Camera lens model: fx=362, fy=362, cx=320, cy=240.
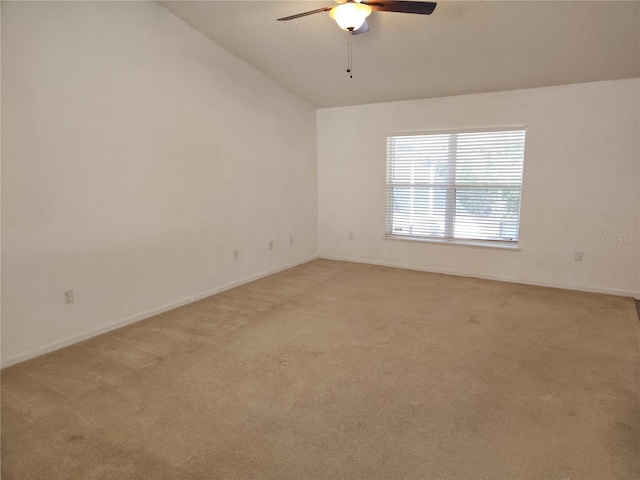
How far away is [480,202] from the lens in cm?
475

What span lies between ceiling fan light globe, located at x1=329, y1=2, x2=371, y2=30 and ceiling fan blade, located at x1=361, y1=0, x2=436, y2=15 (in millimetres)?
47

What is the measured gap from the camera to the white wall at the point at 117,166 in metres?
2.60

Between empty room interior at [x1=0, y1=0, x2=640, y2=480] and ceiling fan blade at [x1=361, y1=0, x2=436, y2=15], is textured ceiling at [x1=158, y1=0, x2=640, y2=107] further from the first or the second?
ceiling fan blade at [x1=361, y1=0, x2=436, y2=15]

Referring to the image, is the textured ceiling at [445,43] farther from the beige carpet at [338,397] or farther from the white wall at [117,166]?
the beige carpet at [338,397]

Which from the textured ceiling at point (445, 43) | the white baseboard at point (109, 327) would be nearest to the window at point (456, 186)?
the textured ceiling at point (445, 43)

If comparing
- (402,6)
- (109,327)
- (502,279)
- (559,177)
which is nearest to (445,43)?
(402,6)

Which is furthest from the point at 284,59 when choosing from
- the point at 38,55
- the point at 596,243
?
the point at 596,243

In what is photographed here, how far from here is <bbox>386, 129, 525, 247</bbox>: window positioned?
454 cm

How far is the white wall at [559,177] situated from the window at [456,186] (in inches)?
5.5

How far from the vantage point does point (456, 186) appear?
486 cm

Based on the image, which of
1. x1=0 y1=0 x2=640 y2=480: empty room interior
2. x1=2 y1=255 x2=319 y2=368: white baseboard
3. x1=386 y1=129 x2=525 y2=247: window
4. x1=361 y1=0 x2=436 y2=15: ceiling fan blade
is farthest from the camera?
x1=386 y1=129 x2=525 y2=247: window

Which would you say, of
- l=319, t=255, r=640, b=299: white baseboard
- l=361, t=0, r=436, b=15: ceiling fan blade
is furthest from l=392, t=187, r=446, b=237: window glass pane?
l=361, t=0, r=436, b=15: ceiling fan blade

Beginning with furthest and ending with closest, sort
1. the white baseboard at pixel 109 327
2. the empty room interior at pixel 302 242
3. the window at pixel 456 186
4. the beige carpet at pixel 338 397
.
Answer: the window at pixel 456 186 → the white baseboard at pixel 109 327 → the empty room interior at pixel 302 242 → the beige carpet at pixel 338 397

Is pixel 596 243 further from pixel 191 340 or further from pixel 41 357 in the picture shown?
pixel 41 357
